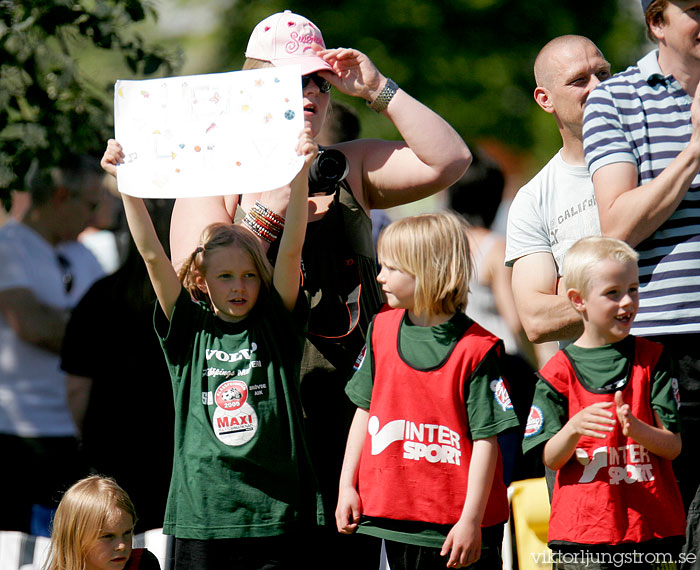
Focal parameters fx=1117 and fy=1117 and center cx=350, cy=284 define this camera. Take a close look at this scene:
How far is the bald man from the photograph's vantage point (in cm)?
366

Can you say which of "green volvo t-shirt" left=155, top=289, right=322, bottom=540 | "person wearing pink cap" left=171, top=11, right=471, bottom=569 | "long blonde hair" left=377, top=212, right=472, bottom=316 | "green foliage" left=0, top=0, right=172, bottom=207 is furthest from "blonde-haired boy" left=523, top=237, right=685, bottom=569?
"green foliage" left=0, top=0, right=172, bottom=207

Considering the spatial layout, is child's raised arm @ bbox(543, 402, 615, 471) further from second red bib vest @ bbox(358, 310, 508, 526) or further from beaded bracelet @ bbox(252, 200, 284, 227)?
beaded bracelet @ bbox(252, 200, 284, 227)

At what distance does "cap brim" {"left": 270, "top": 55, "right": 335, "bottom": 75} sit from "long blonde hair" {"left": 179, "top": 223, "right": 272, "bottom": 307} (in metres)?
0.55

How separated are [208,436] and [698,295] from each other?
154cm

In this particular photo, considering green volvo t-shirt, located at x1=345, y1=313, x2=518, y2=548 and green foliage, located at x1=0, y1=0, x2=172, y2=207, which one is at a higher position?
green foliage, located at x1=0, y1=0, x2=172, y2=207

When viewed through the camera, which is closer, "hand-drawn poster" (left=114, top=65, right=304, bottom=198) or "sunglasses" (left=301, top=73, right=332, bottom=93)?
"hand-drawn poster" (left=114, top=65, right=304, bottom=198)

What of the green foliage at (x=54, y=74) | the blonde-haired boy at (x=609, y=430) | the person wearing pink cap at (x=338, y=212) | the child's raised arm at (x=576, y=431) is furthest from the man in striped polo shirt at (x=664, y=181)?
the green foliage at (x=54, y=74)

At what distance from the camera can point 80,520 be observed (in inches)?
146

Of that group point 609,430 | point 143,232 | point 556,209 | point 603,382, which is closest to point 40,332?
point 143,232

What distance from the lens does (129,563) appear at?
3.77m

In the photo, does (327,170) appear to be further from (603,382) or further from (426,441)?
(603,382)

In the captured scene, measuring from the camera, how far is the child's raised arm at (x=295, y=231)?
11.1ft

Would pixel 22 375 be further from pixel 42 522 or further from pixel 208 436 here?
pixel 208 436

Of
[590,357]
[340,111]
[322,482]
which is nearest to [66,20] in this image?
[340,111]
